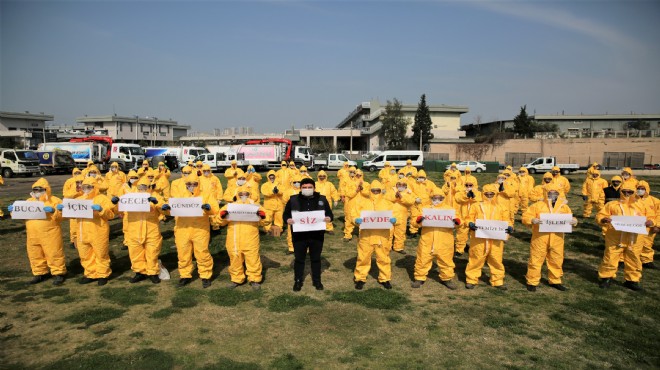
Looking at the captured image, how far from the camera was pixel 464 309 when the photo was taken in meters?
6.29

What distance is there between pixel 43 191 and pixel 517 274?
9.70 m

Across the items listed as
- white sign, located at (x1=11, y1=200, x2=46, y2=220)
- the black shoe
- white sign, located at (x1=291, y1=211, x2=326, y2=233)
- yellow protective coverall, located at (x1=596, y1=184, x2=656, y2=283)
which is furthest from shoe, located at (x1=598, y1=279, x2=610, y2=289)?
white sign, located at (x1=11, y1=200, x2=46, y2=220)

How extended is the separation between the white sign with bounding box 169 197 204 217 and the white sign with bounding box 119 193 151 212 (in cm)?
57

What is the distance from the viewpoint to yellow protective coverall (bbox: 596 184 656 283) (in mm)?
7051

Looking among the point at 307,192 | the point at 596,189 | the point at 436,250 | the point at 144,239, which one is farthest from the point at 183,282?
the point at 596,189

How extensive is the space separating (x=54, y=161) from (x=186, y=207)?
3232cm

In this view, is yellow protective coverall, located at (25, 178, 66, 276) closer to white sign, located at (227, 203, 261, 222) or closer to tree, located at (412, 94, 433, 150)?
white sign, located at (227, 203, 261, 222)

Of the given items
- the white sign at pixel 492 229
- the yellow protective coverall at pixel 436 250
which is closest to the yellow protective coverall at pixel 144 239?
the yellow protective coverall at pixel 436 250

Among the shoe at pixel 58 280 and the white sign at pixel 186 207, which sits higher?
the white sign at pixel 186 207

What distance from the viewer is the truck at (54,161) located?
1225 inches

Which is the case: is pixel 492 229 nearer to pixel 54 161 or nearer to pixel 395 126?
pixel 54 161

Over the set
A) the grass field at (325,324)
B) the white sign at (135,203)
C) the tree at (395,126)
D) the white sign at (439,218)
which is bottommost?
the grass field at (325,324)

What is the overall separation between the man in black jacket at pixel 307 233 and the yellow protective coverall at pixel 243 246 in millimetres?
596

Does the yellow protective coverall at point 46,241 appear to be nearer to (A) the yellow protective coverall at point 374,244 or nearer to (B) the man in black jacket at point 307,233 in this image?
(B) the man in black jacket at point 307,233
